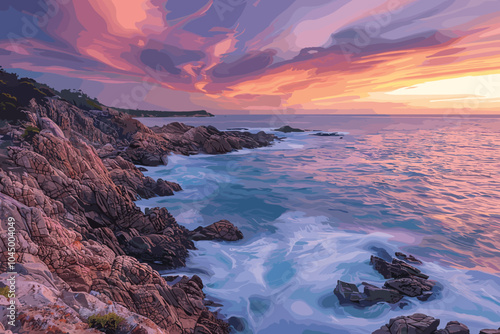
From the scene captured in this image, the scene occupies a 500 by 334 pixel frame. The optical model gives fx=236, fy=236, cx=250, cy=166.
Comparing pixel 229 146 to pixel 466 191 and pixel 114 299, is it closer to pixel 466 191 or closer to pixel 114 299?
pixel 466 191

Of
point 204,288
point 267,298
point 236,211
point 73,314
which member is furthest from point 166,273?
point 236,211

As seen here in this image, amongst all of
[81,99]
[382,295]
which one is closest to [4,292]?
[382,295]

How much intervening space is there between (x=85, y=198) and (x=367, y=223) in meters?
17.0

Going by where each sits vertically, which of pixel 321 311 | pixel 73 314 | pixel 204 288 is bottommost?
pixel 321 311

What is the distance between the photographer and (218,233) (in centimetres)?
1372

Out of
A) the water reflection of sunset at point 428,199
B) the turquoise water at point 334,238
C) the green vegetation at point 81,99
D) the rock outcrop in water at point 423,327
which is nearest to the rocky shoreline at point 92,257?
the rock outcrop in water at point 423,327

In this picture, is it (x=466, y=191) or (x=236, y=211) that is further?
(x=466, y=191)

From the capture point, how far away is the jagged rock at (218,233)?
13345mm

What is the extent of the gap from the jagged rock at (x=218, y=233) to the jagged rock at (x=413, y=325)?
8.59 metres

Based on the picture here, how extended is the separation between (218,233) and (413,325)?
9.64 metres

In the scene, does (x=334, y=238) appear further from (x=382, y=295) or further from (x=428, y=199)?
(x=428, y=199)

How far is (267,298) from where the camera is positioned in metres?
9.59

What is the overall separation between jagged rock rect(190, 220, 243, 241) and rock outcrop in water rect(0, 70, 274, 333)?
59 millimetres

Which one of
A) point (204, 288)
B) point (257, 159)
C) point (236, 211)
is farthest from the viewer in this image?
point (257, 159)
